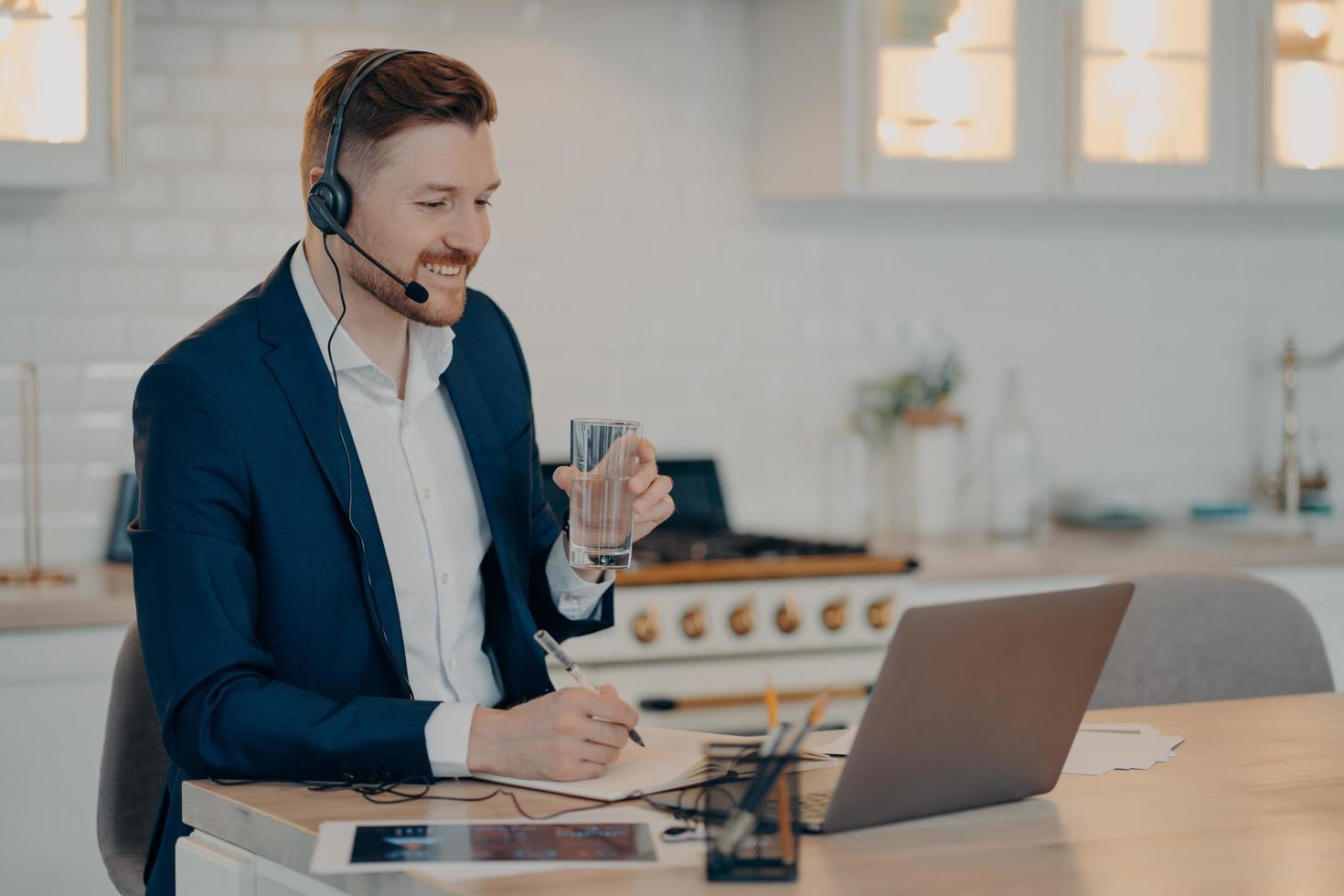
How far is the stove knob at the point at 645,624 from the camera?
346 cm

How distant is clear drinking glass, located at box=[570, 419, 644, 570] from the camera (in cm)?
198

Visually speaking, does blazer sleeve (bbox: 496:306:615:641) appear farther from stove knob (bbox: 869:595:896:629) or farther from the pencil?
stove knob (bbox: 869:595:896:629)

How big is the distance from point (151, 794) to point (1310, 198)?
340 cm

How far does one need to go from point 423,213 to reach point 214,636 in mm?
609

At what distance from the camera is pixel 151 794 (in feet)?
7.77

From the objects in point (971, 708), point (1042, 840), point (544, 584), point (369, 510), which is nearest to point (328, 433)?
point (369, 510)

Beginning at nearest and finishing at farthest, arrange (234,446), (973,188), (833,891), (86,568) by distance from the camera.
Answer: (833,891)
(234,446)
(86,568)
(973,188)

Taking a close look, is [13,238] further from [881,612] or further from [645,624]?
[881,612]

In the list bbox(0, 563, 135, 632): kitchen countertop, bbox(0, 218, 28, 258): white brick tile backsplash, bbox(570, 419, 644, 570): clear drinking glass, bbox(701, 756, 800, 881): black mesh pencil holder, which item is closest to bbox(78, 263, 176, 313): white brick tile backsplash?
bbox(0, 218, 28, 258): white brick tile backsplash

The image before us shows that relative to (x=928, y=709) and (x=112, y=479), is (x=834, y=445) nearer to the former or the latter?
(x=112, y=479)

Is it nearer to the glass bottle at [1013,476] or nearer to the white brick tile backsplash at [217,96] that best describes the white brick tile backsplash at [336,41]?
the white brick tile backsplash at [217,96]

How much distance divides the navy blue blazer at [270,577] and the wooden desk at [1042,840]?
0.07 metres

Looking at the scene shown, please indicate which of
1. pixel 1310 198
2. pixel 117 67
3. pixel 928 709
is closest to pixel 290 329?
pixel 928 709

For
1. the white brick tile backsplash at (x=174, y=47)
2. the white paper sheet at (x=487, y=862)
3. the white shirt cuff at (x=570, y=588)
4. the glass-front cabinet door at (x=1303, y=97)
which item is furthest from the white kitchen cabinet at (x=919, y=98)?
the white paper sheet at (x=487, y=862)
